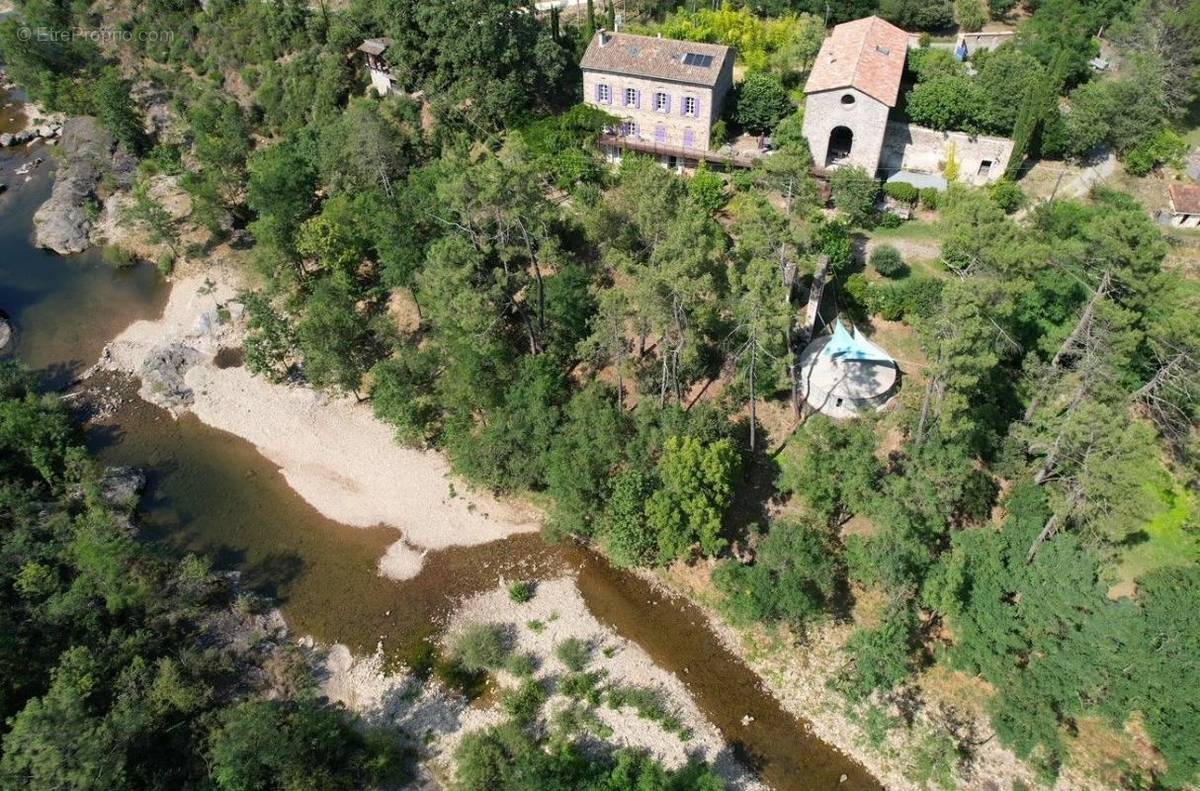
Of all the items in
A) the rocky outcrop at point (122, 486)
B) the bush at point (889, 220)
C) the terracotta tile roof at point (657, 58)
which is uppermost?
the terracotta tile roof at point (657, 58)

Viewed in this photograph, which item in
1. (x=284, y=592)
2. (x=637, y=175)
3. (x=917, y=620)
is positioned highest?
(x=637, y=175)

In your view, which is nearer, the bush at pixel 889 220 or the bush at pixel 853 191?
the bush at pixel 853 191

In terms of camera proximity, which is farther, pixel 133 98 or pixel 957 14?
pixel 133 98

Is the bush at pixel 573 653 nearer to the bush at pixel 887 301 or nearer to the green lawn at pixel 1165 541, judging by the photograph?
the green lawn at pixel 1165 541

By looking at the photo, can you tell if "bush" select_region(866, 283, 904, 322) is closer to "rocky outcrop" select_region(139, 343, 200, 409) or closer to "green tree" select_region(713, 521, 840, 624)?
"green tree" select_region(713, 521, 840, 624)

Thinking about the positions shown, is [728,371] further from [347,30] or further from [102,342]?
[347,30]

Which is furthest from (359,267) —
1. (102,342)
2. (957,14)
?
(957,14)

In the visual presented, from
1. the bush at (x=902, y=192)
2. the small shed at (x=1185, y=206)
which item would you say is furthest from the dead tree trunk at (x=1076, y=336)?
the small shed at (x=1185, y=206)
